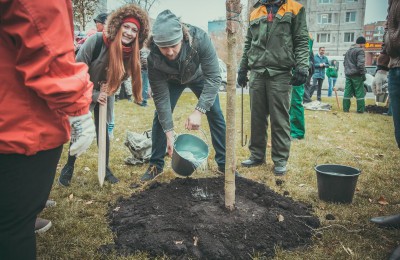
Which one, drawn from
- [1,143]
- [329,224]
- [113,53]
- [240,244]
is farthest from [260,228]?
[113,53]

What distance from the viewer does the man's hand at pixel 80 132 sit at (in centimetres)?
154

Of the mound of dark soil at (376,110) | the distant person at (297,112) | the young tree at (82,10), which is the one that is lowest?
the mound of dark soil at (376,110)

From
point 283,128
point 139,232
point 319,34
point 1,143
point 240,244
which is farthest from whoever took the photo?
point 319,34

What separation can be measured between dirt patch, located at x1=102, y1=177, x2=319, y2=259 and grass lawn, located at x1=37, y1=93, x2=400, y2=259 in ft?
0.35

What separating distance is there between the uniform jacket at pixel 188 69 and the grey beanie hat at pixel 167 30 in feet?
0.90

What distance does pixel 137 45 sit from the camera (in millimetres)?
3281

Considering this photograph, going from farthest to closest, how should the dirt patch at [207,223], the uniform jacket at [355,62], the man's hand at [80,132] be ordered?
1. the uniform jacket at [355,62]
2. the dirt patch at [207,223]
3. the man's hand at [80,132]

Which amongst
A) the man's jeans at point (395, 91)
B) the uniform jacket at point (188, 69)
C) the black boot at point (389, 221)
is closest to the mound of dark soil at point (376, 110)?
the man's jeans at point (395, 91)

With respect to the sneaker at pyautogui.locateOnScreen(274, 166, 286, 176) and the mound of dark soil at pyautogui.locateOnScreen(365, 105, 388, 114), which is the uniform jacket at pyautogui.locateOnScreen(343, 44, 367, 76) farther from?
the sneaker at pyautogui.locateOnScreen(274, 166, 286, 176)

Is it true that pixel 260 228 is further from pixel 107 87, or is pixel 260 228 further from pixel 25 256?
pixel 107 87

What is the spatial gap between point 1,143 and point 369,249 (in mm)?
2534

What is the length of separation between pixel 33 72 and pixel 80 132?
0.46 m

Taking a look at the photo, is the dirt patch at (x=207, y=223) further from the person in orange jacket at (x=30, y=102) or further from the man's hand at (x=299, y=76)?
the man's hand at (x=299, y=76)

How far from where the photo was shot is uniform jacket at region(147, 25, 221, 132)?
127 inches
